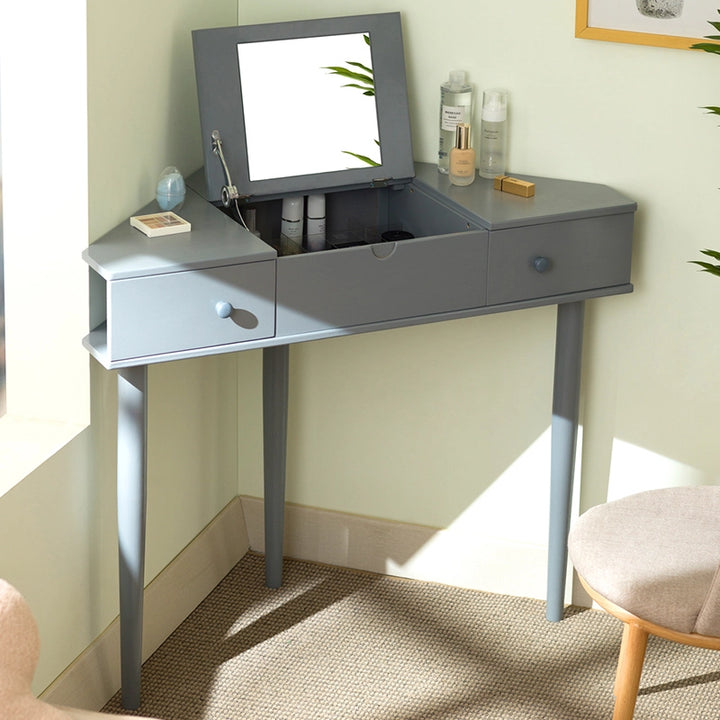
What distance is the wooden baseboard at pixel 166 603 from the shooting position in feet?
7.34

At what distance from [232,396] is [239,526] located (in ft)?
1.04

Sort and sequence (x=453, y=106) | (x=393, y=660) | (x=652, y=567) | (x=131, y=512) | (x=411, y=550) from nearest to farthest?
(x=652, y=567), (x=131, y=512), (x=453, y=106), (x=393, y=660), (x=411, y=550)

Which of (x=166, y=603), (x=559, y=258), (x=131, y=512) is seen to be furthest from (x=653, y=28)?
(x=166, y=603)

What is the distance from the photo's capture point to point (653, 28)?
2270 millimetres

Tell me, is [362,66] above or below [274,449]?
above

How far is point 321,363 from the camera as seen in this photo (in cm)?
270

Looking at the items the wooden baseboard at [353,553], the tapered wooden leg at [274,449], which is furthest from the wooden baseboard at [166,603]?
the tapered wooden leg at [274,449]

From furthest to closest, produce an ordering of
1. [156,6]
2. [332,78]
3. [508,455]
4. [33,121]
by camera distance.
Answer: [508,455] → [332,78] → [156,6] → [33,121]

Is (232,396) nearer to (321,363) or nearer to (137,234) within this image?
(321,363)

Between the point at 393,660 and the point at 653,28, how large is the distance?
52.2 inches

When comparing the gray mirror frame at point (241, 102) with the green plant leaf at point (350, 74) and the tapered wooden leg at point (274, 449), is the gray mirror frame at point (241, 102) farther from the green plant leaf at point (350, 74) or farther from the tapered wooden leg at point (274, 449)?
the tapered wooden leg at point (274, 449)

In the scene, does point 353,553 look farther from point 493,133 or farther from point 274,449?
point 493,133

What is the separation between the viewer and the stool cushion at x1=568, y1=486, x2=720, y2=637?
1847 millimetres

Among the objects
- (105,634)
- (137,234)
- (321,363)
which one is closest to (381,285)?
(137,234)
